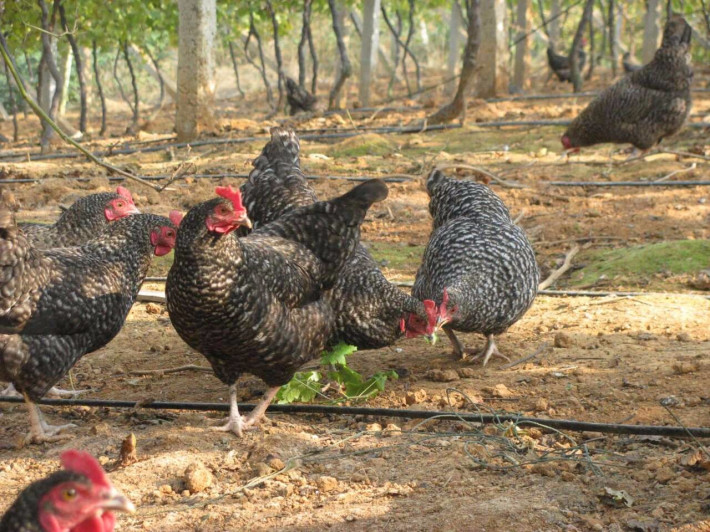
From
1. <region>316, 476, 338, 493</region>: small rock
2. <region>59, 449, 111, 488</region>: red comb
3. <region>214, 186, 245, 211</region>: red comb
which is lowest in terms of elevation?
<region>316, 476, 338, 493</region>: small rock

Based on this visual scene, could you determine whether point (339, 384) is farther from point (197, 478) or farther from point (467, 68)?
point (467, 68)

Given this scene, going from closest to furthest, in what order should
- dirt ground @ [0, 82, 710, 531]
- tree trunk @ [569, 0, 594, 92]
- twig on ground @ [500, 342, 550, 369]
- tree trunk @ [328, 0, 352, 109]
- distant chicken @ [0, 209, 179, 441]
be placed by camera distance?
dirt ground @ [0, 82, 710, 531] → distant chicken @ [0, 209, 179, 441] → twig on ground @ [500, 342, 550, 369] → tree trunk @ [328, 0, 352, 109] → tree trunk @ [569, 0, 594, 92]

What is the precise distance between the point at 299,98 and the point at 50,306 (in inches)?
541

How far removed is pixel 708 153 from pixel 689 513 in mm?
9308

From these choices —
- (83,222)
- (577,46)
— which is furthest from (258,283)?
(577,46)

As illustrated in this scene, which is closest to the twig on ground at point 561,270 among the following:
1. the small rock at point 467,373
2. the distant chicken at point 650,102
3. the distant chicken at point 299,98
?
the small rock at point 467,373

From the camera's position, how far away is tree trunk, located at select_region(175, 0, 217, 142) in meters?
12.2

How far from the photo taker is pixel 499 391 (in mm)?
4480

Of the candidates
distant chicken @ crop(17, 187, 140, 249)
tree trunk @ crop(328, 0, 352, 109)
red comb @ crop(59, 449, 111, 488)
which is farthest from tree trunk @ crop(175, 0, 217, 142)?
red comb @ crop(59, 449, 111, 488)

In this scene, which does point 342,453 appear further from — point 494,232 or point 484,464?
point 494,232

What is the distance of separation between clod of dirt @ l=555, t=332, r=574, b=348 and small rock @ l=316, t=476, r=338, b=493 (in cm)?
232

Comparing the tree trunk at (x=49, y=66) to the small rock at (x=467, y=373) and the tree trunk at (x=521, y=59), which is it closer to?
the small rock at (x=467, y=373)

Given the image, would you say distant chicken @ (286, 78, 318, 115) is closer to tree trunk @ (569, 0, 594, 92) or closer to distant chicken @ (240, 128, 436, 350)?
tree trunk @ (569, 0, 594, 92)

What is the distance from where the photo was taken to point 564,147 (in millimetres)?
11562
